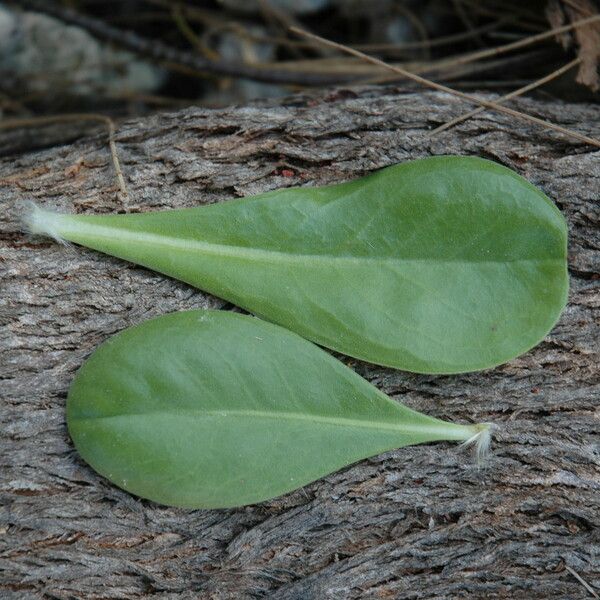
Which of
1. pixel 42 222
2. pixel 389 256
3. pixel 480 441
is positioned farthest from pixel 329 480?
pixel 42 222

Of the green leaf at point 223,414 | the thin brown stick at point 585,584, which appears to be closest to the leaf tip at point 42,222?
the green leaf at point 223,414

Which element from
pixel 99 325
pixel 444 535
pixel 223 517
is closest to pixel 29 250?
pixel 99 325

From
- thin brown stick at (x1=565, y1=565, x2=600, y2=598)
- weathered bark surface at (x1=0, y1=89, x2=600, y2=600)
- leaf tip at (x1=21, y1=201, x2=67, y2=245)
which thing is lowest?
thin brown stick at (x1=565, y1=565, x2=600, y2=598)

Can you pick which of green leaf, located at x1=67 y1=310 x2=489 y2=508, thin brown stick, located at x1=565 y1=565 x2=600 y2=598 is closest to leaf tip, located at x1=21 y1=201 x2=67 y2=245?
green leaf, located at x1=67 y1=310 x2=489 y2=508

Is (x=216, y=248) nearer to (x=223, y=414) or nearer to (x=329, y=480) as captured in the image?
(x=223, y=414)

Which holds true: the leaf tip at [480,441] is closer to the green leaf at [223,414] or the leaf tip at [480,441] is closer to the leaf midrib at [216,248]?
the green leaf at [223,414]

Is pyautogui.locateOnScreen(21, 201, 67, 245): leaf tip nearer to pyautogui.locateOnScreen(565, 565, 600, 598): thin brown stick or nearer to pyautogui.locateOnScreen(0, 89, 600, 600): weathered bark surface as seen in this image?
pyautogui.locateOnScreen(0, 89, 600, 600): weathered bark surface

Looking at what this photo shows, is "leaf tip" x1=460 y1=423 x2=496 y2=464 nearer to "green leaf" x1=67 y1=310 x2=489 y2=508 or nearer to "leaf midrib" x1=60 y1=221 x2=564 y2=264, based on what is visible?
"green leaf" x1=67 y1=310 x2=489 y2=508

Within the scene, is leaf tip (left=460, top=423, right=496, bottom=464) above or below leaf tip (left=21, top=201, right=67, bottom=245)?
below
